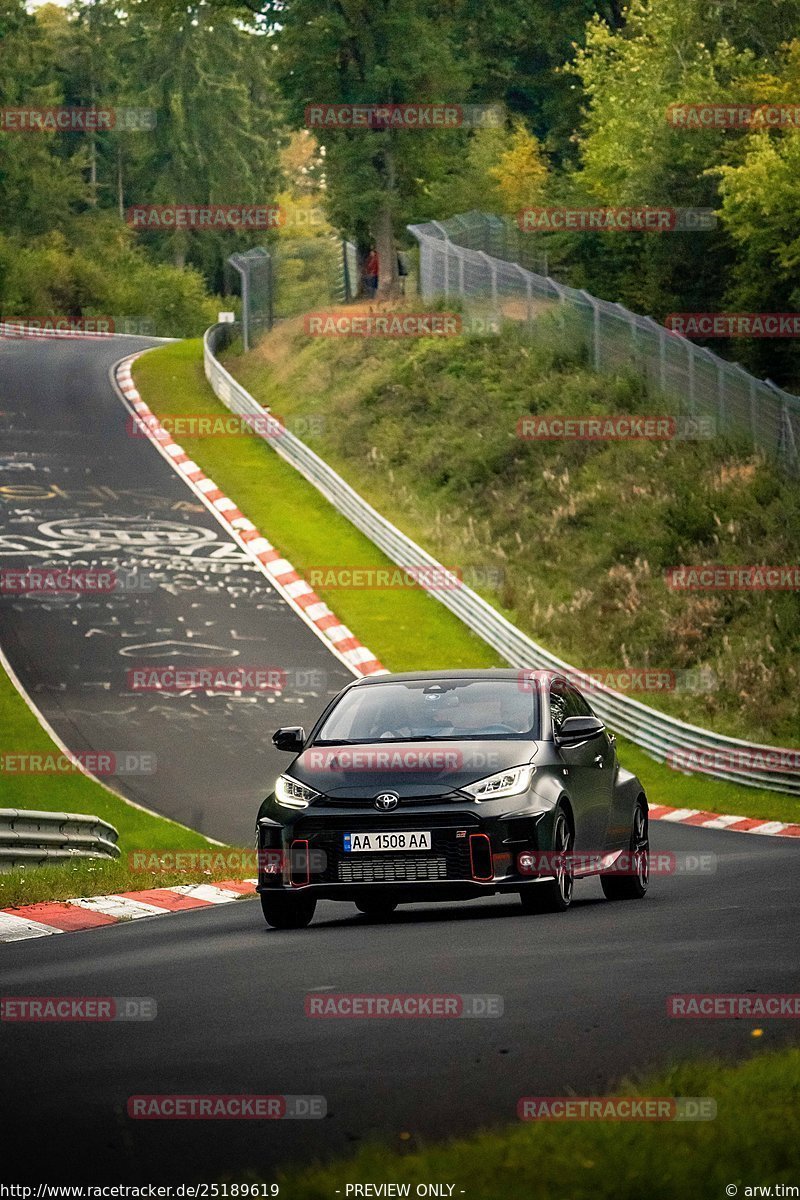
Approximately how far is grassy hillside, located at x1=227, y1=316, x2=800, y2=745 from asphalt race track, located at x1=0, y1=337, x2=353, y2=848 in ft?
16.1

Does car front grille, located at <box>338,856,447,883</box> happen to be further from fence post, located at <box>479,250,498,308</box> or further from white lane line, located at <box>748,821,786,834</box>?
fence post, located at <box>479,250,498,308</box>

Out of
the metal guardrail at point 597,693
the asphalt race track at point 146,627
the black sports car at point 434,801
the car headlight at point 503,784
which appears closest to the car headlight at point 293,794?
the black sports car at point 434,801

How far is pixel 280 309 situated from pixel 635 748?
1485 inches

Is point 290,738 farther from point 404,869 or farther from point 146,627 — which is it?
point 146,627

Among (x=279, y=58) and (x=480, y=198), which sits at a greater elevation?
(x=279, y=58)

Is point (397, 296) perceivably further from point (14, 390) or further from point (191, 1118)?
point (191, 1118)

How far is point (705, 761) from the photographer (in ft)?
89.3

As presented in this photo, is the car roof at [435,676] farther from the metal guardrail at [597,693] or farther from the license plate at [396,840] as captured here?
the metal guardrail at [597,693]

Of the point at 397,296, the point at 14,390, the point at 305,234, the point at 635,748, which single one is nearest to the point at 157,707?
the point at 635,748

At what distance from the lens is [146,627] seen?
32.6 metres

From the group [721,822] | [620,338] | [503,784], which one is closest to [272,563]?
[620,338]

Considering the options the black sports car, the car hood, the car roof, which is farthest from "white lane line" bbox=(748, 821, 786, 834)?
the car hood

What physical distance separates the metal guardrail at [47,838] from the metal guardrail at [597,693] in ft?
23.0

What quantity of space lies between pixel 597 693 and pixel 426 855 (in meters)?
17.9
